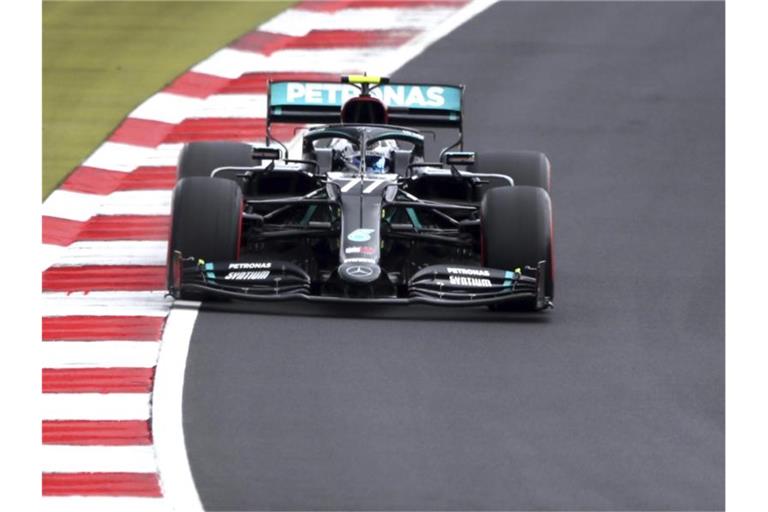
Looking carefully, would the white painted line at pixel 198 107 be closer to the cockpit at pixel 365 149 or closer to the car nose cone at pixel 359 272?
the cockpit at pixel 365 149

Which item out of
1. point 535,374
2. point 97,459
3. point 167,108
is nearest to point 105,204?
point 167,108

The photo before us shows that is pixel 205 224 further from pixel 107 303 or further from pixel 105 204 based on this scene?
pixel 105 204

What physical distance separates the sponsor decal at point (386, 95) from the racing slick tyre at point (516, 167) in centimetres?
69

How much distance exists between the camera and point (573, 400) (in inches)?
488

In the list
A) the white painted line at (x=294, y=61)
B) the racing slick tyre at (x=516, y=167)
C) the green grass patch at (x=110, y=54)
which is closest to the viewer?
the racing slick tyre at (x=516, y=167)

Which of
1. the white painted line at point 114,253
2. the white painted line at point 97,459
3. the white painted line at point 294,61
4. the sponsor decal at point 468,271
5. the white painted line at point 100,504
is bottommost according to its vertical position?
the white painted line at point 100,504

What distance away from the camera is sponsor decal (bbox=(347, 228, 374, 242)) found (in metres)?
14.4

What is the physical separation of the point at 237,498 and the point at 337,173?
5.33 metres

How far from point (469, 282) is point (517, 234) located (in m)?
0.55

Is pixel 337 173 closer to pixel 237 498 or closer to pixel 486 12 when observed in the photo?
pixel 237 498

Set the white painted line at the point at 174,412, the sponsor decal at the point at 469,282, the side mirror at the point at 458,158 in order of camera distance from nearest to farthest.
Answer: the white painted line at the point at 174,412
the sponsor decal at the point at 469,282
the side mirror at the point at 458,158

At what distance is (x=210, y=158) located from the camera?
16.5 metres

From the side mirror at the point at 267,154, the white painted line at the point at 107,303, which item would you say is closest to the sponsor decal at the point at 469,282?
the side mirror at the point at 267,154

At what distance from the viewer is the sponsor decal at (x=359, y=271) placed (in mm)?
14117
